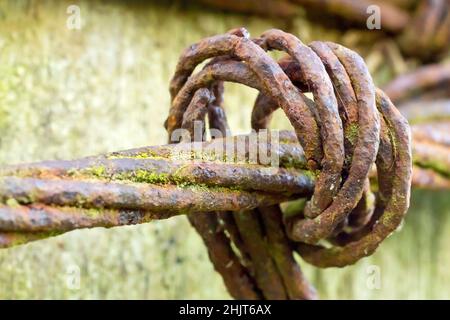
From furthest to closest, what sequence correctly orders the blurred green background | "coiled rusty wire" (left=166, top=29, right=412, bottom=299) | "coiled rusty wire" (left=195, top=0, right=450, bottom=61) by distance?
"coiled rusty wire" (left=195, top=0, right=450, bottom=61), the blurred green background, "coiled rusty wire" (left=166, top=29, right=412, bottom=299)

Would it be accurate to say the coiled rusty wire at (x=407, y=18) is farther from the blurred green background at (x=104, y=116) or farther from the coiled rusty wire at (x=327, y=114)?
the coiled rusty wire at (x=327, y=114)

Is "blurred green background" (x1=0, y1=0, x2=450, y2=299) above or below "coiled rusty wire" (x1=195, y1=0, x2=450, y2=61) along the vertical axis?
below

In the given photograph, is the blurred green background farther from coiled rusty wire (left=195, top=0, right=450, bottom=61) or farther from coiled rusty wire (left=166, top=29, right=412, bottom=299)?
coiled rusty wire (left=166, top=29, right=412, bottom=299)

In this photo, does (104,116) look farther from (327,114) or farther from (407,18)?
(407,18)

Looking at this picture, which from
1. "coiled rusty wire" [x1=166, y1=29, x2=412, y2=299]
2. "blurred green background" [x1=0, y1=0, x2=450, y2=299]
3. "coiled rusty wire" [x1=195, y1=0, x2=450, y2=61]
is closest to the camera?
"coiled rusty wire" [x1=166, y1=29, x2=412, y2=299]

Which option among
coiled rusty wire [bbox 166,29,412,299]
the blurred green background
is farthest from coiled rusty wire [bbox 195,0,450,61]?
coiled rusty wire [bbox 166,29,412,299]

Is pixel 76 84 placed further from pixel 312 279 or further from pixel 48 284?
pixel 312 279

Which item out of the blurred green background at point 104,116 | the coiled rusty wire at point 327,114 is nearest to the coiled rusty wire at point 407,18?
the blurred green background at point 104,116
